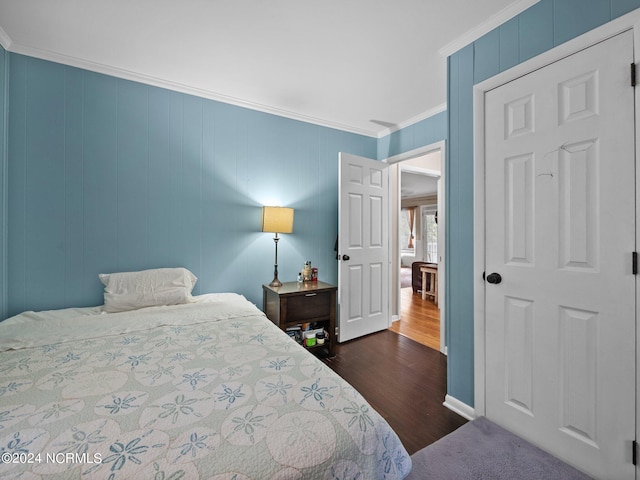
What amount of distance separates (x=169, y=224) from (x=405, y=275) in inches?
293

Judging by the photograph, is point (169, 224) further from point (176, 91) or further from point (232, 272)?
point (176, 91)

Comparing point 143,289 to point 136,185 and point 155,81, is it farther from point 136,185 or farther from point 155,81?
point 155,81

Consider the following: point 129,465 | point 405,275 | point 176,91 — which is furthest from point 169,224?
point 405,275

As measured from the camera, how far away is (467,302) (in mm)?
1912

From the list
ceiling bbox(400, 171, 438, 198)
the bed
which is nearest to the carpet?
the bed

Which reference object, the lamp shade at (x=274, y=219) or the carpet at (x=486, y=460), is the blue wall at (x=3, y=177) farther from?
the carpet at (x=486, y=460)

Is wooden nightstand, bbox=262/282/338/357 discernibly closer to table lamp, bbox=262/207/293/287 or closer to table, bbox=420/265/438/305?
table lamp, bbox=262/207/293/287

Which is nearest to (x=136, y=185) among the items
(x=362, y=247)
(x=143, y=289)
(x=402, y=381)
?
(x=143, y=289)

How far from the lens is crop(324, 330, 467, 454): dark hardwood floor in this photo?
180cm

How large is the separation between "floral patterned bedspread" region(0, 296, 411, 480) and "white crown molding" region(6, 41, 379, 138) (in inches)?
77.1

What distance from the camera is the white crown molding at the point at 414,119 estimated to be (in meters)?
2.93

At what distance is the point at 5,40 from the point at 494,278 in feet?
11.7

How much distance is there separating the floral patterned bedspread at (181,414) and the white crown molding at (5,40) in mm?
1934

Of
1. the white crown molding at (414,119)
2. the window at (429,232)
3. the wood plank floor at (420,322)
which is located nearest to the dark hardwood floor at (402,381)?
the wood plank floor at (420,322)
